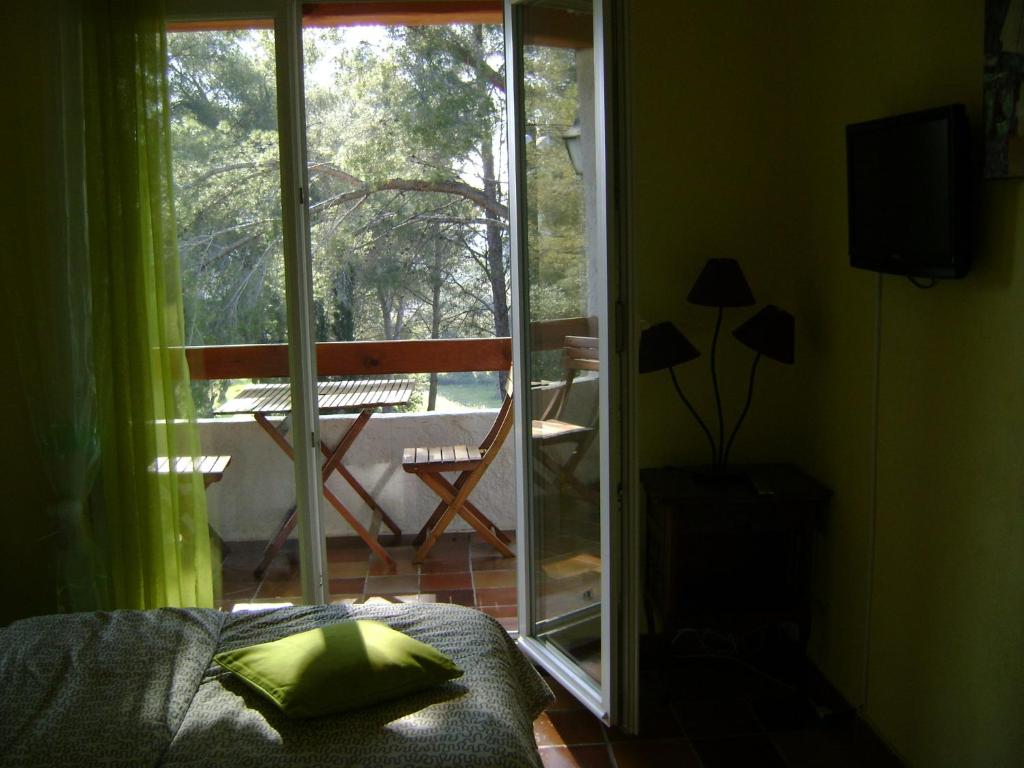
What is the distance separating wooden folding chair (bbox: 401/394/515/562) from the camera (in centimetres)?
416

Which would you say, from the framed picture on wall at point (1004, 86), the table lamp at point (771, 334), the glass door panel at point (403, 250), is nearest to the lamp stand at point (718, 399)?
the table lamp at point (771, 334)

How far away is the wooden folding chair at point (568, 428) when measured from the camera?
286 centimetres

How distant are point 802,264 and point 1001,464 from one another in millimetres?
1165

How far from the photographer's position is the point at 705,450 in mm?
3229

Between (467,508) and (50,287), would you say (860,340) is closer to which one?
(467,508)

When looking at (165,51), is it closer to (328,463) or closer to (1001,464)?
(328,463)

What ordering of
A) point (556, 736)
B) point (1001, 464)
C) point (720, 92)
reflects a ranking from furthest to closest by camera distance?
point (720, 92) < point (556, 736) < point (1001, 464)

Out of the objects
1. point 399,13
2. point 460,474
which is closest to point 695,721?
point 460,474

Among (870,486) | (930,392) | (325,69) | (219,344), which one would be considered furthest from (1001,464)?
(325,69)

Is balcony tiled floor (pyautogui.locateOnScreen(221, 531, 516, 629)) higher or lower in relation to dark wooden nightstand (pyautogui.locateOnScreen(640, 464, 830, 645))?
lower

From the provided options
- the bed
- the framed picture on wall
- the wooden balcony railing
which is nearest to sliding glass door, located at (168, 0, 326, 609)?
the wooden balcony railing

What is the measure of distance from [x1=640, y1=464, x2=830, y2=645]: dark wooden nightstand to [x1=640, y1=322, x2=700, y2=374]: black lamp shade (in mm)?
382

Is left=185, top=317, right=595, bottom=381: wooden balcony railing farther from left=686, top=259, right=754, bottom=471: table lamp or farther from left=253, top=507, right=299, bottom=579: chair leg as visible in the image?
left=686, top=259, right=754, bottom=471: table lamp

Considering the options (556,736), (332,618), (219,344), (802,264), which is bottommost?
(556,736)
